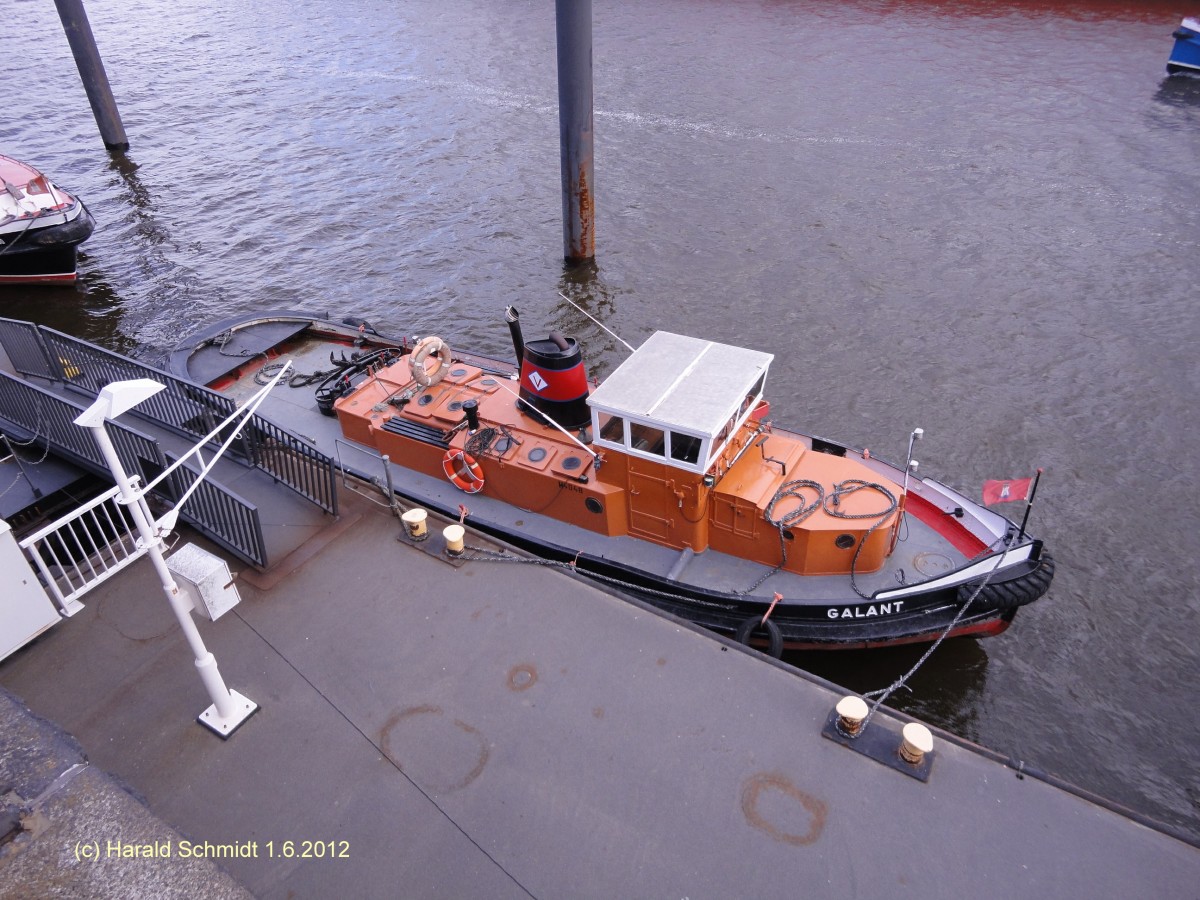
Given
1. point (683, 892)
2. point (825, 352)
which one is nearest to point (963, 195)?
point (825, 352)

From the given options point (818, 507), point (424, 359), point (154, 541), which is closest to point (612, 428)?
point (818, 507)

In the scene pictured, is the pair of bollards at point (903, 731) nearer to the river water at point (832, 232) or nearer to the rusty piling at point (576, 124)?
the river water at point (832, 232)

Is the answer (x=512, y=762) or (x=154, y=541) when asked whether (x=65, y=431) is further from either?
(x=512, y=762)

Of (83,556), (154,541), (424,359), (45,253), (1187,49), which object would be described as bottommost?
(45,253)

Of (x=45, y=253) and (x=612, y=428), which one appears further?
(x=45, y=253)

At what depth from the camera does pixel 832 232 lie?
24125 millimetres

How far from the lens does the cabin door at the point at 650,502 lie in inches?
404

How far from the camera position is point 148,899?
4.04 metres

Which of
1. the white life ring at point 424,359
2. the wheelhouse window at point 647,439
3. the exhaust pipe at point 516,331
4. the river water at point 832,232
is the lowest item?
the river water at point 832,232

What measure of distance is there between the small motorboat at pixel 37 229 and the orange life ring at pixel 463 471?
1836 cm

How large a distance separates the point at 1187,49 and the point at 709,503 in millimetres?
37889

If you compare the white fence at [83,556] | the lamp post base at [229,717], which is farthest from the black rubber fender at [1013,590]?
the white fence at [83,556]

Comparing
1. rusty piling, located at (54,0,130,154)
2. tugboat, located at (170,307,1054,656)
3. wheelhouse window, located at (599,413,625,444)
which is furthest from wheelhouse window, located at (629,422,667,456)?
rusty piling, located at (54,0,130,154)

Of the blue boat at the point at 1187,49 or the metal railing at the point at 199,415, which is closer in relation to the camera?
the metal railing at the point at 199,415
